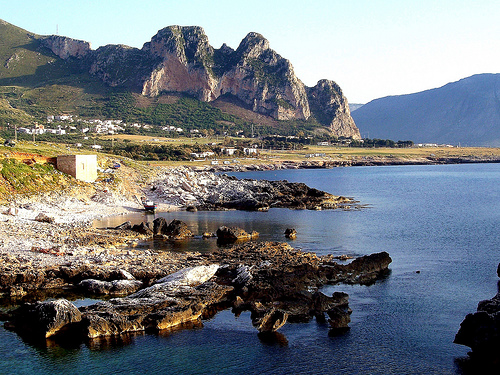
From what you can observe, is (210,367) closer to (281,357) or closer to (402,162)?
(281,357)

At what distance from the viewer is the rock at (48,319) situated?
17719 mm

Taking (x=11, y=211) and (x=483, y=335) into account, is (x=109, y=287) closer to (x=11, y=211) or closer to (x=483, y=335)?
(x=483, y=335)

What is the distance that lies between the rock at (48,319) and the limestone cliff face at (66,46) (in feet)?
632

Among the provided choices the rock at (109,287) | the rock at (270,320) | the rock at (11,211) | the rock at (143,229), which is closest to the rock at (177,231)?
the rock at (143,229)

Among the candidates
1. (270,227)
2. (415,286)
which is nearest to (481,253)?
(415,286)

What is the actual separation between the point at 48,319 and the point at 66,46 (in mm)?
194647

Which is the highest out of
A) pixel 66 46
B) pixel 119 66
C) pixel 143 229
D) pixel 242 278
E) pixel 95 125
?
pixel 66 46

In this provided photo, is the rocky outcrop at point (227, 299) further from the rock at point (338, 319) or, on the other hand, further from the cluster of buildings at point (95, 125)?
the cluster of buildings at point (95, 125)

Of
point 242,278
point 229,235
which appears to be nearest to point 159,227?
Answer: point 229,235

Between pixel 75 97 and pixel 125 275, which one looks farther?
pixel 75 97

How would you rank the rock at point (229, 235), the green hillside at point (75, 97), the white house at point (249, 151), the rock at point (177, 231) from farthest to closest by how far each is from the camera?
the green hillside at point (75, 97), the white house at point (249, 151), the rock at point (177, 231), the rock at point (229, 235)

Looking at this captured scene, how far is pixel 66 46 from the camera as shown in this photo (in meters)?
193

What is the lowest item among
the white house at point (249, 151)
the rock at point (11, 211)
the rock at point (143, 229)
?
the rock at point (143, 229)

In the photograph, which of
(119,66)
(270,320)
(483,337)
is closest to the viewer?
(483,337)
